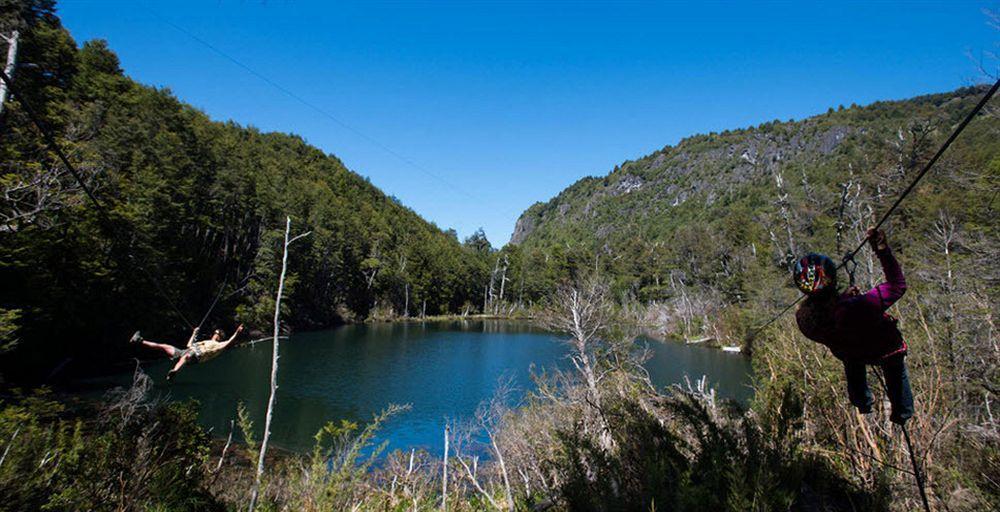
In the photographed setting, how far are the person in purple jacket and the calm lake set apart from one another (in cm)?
968

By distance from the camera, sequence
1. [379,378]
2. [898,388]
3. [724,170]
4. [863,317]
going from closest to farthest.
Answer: [863,317] < [898,388] < [379,378] < [724,170]

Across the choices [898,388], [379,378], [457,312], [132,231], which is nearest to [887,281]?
[898,388]

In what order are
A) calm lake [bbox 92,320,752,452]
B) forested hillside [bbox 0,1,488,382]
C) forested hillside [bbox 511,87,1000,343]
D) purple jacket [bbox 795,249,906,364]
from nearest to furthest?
1. purple jacket [bbox 795,249,906,364]
2. forested hillside [bbox 0,1,488,382]
3. calm lake [bbox 92,320,752,452]
4. forested hillside [bbox 511,87,1000,343]

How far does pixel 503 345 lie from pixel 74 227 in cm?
3196

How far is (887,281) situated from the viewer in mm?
2617

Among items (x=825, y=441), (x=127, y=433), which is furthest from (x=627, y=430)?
(x=127, y=433)

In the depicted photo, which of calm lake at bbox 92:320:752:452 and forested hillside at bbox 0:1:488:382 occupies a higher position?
forested hillside at bbox 0:1:488:382

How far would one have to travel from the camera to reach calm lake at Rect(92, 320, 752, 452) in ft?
60.2

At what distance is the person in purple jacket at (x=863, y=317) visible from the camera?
100 inches

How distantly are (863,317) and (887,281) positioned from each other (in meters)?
0.31

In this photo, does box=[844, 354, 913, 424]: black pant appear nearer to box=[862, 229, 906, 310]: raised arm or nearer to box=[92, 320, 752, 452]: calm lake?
box=[862, 229, 906, 310]: raised arm

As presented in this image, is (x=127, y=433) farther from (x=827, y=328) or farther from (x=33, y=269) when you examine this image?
(x=33, y=269)

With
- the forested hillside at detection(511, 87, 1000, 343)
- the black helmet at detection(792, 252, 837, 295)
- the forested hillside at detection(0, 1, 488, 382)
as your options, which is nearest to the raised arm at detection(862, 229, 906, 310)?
the black helmet at detection(792, 252, 837, 295)

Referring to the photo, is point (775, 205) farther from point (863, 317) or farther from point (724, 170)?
point (724, 170)
